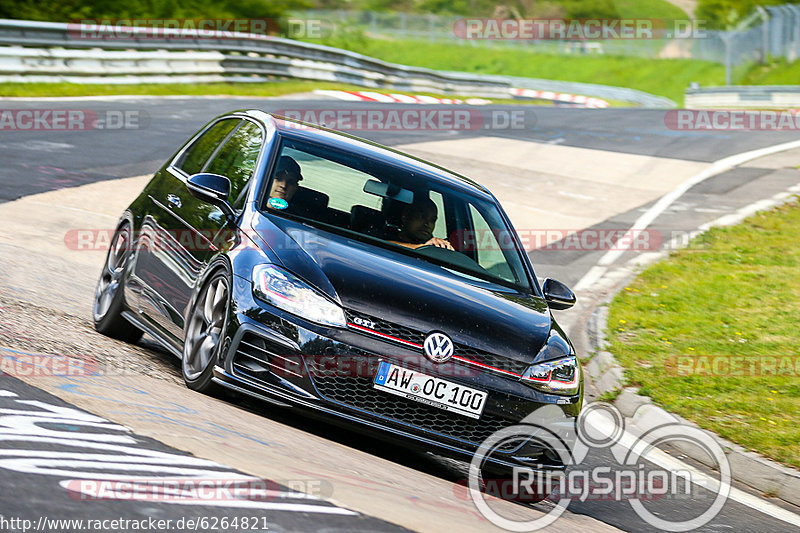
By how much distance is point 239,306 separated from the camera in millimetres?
5598

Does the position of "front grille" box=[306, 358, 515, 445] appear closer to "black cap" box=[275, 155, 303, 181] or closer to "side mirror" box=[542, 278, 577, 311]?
"black cap" box=[275, 155, 303, 181]

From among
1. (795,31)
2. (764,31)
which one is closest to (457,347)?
(795,31)

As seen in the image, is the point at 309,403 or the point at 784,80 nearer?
the point at 309,403

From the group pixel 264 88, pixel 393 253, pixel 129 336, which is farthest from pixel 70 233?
pixel 264 88

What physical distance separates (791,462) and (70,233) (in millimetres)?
7135

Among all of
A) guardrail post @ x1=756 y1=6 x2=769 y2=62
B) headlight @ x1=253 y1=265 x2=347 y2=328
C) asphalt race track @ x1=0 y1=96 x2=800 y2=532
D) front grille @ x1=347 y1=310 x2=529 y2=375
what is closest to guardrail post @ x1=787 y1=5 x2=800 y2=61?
guardrail post @ x1=756 y1=6 x2=769 y2=62

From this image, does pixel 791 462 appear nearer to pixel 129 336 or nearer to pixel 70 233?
pixel 129 336

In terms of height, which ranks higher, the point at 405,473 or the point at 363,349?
the point at 363,349

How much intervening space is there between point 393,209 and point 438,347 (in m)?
1.38

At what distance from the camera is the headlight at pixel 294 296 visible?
548cm

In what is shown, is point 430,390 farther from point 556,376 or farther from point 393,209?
point 393,209

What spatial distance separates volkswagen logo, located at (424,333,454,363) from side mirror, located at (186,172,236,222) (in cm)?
150

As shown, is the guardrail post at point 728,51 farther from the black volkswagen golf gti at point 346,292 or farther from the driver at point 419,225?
the driver at point 419,225

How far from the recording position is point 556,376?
588cm
